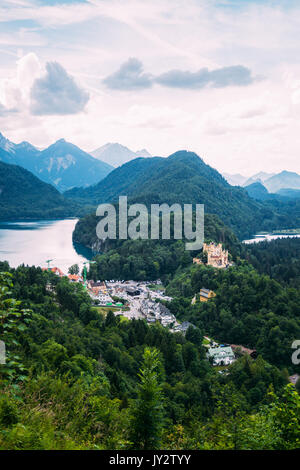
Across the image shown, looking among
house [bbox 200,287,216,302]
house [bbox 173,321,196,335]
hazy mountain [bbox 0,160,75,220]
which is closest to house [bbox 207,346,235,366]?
house [bbox 173,321,196,335]

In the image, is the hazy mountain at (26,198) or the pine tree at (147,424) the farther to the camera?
the hazy mountain at (26,198)

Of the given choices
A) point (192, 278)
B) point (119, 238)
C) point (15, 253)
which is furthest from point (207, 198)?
point (192, 278)

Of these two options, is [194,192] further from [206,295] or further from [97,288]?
[206,295]

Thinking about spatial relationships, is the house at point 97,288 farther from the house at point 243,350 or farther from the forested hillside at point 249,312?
the house at point 243,350

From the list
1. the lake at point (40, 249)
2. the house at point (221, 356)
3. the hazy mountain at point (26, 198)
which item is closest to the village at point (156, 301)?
the house at point (221, 356)

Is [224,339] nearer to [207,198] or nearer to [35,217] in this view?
[207,198]
